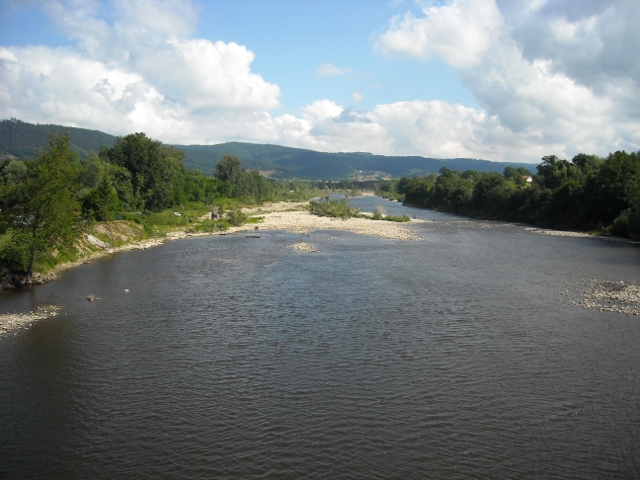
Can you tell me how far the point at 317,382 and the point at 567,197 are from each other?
6213 cm

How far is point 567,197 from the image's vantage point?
66438mm

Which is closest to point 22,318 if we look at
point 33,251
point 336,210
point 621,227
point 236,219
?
point 33,251

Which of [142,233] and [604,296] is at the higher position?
[604,296]

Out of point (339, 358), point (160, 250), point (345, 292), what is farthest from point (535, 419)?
point (160, 250)

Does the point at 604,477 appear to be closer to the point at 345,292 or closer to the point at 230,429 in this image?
the point at 230,429

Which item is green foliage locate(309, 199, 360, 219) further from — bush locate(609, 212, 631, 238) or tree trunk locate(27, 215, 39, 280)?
tree trunk locate(27, 215, 39, 280)

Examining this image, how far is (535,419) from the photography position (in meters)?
13.2

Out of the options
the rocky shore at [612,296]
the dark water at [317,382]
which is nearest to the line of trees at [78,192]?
the dark water at [317,382]

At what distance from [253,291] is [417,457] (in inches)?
665

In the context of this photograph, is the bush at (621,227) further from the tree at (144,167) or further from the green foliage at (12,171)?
the green foliage at (12,171)

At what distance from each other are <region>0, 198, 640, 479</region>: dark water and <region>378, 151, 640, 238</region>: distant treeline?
3618cm

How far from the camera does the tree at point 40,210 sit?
2595 centimetres

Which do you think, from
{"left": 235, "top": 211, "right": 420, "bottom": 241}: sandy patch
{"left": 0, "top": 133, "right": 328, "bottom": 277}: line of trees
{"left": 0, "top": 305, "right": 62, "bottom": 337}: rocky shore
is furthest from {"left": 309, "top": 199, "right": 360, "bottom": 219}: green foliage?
{"left": 0, "top": 305, "right": 62, "bottom": 337}: rocky shore

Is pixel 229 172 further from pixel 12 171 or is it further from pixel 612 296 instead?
pixel 612 296
